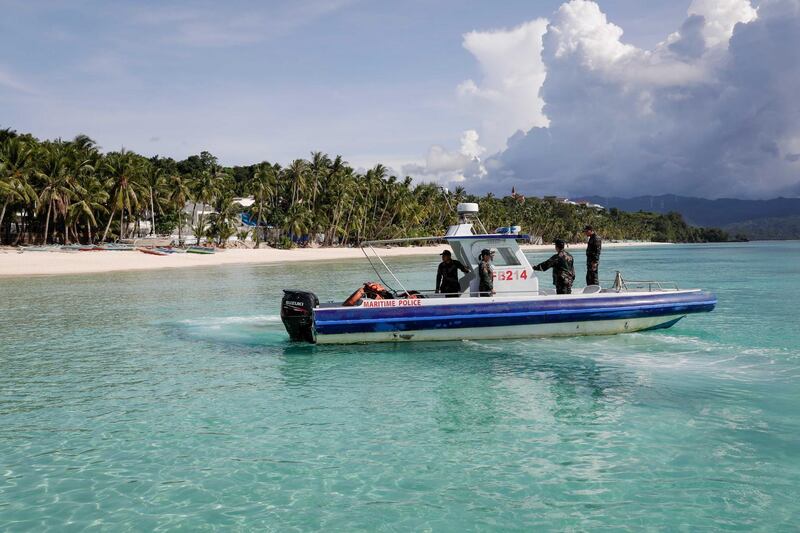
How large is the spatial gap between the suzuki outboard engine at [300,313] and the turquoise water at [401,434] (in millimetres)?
483

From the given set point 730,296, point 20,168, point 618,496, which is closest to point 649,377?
point 618,496

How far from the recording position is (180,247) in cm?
6825

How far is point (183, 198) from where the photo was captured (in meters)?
77.3

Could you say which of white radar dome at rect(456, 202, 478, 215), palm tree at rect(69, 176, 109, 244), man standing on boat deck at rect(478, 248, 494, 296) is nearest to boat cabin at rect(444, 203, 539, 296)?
white radar dome at rect(456, 202, 478, 215)

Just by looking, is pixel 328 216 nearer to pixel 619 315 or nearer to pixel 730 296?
pixel 730 296

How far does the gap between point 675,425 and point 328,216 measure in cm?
8570

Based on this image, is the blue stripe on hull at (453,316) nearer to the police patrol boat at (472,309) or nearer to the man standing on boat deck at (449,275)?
the police patrol boat at (472,309)

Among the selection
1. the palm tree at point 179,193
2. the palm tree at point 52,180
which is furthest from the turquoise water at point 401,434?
the palm tree at point 179,193

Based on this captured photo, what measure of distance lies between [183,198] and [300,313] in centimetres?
6799

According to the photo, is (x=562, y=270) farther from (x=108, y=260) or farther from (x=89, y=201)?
(x=89, y=201)

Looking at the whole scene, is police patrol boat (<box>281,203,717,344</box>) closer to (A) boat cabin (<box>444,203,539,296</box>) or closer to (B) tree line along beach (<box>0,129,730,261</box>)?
(A) boat cabin (<box>444,203,539,296</box>)

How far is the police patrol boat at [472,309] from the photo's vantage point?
14203mm

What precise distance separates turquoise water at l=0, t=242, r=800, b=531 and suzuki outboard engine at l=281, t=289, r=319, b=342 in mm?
483

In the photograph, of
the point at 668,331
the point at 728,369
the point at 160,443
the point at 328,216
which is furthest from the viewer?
the point at 328,216
